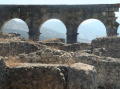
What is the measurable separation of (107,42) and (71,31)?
1603cm

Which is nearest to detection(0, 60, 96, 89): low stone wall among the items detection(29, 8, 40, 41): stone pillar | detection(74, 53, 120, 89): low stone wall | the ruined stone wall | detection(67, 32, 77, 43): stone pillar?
detection(74, 53, 120, 89): low stone wall

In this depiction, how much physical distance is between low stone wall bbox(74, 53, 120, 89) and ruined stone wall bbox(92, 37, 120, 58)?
5605 mm

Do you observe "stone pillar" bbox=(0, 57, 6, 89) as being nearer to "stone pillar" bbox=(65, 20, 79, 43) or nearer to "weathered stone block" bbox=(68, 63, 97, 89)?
"weathered stone block" bbox=(68, 63, 97, 89)

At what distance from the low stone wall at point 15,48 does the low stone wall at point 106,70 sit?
2372mm

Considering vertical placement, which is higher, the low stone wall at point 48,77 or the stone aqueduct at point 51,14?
the stone aqueduct at point 51,14

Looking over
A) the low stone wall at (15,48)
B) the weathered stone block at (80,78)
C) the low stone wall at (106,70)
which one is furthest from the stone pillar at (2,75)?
the low stone wall at (106,70)

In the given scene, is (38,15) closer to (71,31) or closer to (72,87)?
(71,31)

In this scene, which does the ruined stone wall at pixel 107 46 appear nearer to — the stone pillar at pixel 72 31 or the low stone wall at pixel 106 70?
the low stone wall at pixel 106 70

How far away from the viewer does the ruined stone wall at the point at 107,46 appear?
21797 millimetres

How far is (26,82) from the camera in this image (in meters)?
8.84

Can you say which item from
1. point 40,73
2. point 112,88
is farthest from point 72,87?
point 112,88

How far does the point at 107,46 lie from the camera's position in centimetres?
2444

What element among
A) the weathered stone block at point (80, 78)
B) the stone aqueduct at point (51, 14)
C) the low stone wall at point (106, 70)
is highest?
the stone aqueduct at point (51, 14)

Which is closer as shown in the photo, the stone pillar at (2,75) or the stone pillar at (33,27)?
the stone pillar at (2,75)
